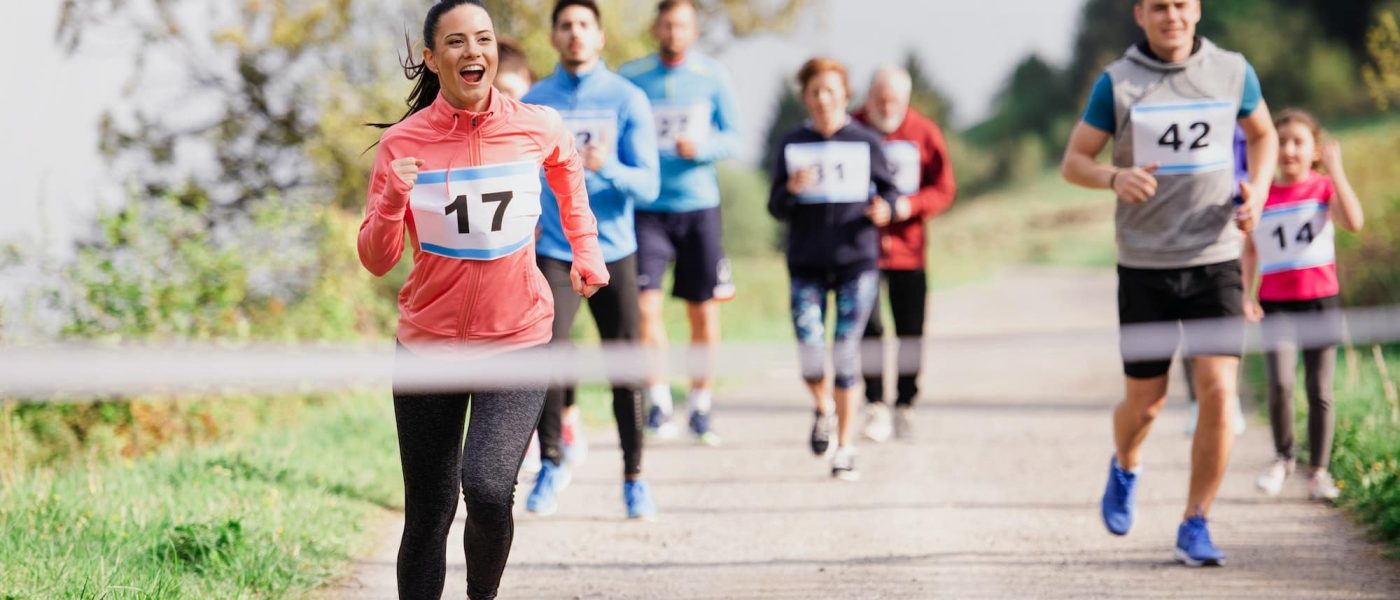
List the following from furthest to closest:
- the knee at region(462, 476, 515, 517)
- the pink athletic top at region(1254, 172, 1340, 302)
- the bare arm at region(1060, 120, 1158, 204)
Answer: the pink athletic top at region(1254, 172, 1340, 302) < the bare arm at region(1060, 120, 1158, 204) < the knee at region(462, 476, 515, 517)

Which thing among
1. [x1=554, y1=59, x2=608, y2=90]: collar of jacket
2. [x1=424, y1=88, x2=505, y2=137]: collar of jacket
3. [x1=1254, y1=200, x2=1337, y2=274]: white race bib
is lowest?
[x1=1254, y1=200, x2=1337, y2=274]: white race bib

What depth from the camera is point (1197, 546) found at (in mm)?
5039

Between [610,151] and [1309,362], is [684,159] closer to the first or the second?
[610,151]

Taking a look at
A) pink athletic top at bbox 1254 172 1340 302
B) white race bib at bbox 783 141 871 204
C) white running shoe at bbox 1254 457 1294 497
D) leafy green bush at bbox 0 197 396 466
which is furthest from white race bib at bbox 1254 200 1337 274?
leafy green bush at bbox 0 197 396 466

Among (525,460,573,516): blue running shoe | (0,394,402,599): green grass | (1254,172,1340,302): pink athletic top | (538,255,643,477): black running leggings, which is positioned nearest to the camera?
(0,394,402,599): green grass

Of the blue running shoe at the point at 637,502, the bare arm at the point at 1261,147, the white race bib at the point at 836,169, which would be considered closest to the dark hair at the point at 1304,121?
the bare arm at the point at 1261,147

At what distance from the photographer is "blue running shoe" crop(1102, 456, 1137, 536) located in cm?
536

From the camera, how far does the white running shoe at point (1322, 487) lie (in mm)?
6145

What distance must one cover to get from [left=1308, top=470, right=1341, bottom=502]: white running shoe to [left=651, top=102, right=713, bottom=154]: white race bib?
140 inches

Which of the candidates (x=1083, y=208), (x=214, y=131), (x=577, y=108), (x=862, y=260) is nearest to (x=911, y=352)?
(x=862, y=260)

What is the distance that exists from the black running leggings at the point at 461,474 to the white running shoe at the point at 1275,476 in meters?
4.05

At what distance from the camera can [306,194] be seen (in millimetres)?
19219

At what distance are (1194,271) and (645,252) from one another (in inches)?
127

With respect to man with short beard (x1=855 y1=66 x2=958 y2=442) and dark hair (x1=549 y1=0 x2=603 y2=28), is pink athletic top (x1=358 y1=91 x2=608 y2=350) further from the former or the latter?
man with short beard (x1=855 y1=66 x2=958 y2=442)
